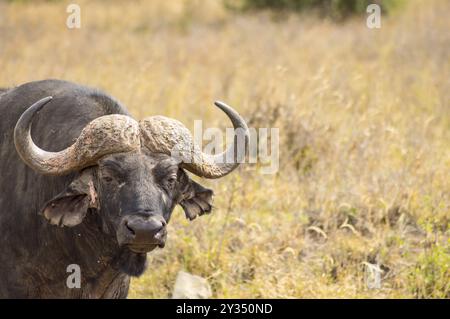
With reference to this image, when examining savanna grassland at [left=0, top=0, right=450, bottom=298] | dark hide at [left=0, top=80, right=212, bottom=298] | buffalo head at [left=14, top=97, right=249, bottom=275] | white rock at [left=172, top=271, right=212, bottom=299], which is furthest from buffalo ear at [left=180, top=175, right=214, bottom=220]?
savanna grassland at [left=0, top=0, right=450, bottom=298]

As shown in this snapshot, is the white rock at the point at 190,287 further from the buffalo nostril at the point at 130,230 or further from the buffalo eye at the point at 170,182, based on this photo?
the buffalo nostril at the point at 130,230

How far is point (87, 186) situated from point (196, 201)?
0.71m

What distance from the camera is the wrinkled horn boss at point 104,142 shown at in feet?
15.4

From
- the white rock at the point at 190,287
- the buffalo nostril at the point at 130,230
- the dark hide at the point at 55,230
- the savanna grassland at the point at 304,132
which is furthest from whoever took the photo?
the savanna grassland at the point at 304,132

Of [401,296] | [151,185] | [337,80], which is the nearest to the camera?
[151,185]

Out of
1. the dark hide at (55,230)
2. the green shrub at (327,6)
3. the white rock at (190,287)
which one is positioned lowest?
the white rock at (190,287)

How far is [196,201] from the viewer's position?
5215 mm

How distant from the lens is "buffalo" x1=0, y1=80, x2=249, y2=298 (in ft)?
15.3

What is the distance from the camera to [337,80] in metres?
10.8

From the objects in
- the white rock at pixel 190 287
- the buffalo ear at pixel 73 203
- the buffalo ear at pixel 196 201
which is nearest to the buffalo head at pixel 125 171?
the buffalo ear at pixel 73 203

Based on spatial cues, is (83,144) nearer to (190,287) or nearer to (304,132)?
(190,287)

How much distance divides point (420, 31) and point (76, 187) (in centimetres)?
1029

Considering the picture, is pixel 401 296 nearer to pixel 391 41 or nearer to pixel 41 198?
pixel 41 198

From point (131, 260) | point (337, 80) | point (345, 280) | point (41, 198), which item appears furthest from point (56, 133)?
point (337, 80)
